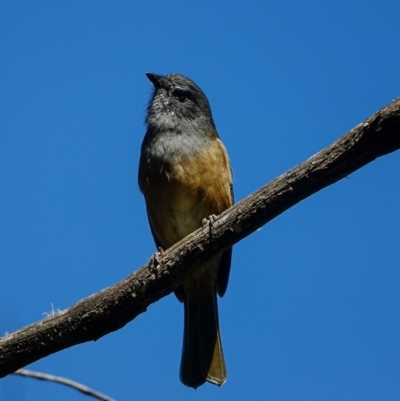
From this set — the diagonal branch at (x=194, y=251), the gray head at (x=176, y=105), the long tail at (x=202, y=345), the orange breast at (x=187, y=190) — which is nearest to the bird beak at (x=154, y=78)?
the gray head at (x=176, y=105)

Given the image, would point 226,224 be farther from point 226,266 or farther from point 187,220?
point 226,266

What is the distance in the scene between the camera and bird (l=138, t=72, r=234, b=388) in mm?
6141

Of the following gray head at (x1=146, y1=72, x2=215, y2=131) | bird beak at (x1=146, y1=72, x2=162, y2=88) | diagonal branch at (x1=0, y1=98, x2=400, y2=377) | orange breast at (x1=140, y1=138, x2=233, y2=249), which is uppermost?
bird beak at (x1=146, y1=72, x2=162, y2=88)

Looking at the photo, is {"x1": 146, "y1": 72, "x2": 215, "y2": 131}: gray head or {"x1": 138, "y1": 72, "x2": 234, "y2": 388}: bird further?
{"x1": 146, "y1": 72, "x2": 215, "y2": 131}: gray head

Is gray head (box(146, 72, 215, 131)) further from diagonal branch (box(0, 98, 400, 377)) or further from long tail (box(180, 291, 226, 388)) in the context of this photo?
diagonal branch (box(0, 98, 400, 377))

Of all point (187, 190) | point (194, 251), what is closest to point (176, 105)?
point (187, 190)

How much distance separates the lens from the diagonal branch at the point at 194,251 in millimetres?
3992

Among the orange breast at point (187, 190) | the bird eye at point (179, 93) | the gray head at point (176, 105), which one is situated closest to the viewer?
the orange breast at point (187, 190)

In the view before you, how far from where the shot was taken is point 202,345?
6.52 metres

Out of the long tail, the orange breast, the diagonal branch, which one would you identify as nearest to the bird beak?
the orange breast

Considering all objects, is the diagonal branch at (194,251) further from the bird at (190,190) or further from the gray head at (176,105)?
the gray head at (176,105)

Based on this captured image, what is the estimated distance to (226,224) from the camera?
4.49 m

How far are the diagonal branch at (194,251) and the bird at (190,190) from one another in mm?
1167

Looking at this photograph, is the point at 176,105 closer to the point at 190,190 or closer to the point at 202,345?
the point at 190,190
